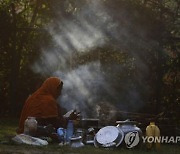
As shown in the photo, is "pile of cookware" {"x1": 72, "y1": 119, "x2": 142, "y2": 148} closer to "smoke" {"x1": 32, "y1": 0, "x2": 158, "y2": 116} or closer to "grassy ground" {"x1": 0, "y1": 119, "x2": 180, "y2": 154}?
"grassy ground" {"x1": 0, "y1": 119, "x2": 180, "y2": 154}

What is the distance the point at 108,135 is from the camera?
8.44m

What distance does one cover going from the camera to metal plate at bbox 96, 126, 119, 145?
8359 mm

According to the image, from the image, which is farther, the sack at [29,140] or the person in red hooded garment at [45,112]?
the person in red hooded garment at [45,112]

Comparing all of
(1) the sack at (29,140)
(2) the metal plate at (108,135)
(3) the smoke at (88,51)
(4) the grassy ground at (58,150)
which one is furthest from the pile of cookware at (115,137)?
(3) the smoke at (88,51)

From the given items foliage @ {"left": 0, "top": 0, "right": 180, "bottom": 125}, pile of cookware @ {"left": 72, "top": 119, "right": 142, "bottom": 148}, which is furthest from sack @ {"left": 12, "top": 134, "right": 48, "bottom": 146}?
foliage @ {"left": 0, "top": 0, "right": 180, "bottom": 125}

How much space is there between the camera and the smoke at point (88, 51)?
43.0ft

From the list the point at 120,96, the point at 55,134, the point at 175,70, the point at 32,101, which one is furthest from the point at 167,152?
the point at 120,96

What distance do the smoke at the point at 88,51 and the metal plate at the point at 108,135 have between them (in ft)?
15.4

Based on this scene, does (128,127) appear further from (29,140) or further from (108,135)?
(29,140)

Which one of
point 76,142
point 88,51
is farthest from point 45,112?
point 88,51

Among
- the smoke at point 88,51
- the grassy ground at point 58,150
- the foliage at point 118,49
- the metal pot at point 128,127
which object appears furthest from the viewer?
the smoke at point 88,51

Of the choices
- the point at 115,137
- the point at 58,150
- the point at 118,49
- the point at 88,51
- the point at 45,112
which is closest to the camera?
the point at 58,150

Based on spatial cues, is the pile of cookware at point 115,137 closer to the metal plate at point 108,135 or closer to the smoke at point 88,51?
the metal plate at point 108,135

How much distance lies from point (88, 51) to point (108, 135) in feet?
18.4
